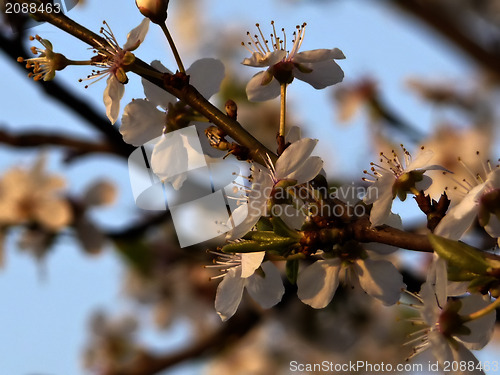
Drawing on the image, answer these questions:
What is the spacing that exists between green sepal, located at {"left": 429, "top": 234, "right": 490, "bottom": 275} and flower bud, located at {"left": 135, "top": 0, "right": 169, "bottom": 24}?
0.48 m

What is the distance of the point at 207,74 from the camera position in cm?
99

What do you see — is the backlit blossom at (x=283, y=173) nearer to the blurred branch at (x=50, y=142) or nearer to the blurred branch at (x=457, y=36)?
the blurred branch at (x=50, y=142)

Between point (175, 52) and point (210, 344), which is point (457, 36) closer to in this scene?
point (210, 344)

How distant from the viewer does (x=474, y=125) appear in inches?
124

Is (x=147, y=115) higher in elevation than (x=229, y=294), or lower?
higher

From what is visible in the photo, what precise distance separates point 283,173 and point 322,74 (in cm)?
25

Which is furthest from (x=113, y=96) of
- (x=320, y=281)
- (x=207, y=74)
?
(x=320, y=281)

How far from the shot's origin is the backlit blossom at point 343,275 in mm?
906

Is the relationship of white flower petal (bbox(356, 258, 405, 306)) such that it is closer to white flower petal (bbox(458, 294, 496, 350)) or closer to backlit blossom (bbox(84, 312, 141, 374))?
white flower petal (bbox(458, 294, 496, 350))

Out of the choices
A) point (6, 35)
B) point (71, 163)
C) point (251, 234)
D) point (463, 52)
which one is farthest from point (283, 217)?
point (463, 52)

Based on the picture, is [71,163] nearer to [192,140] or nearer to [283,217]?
[192,140]

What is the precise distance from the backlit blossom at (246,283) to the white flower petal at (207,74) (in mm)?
263

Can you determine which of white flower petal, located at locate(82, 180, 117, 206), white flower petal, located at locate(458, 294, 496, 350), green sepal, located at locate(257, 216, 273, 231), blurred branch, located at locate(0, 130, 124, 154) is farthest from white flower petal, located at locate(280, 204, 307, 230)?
white flower petal, located at locate(82, 180, 117, 206)

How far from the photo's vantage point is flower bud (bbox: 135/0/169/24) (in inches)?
34.9
